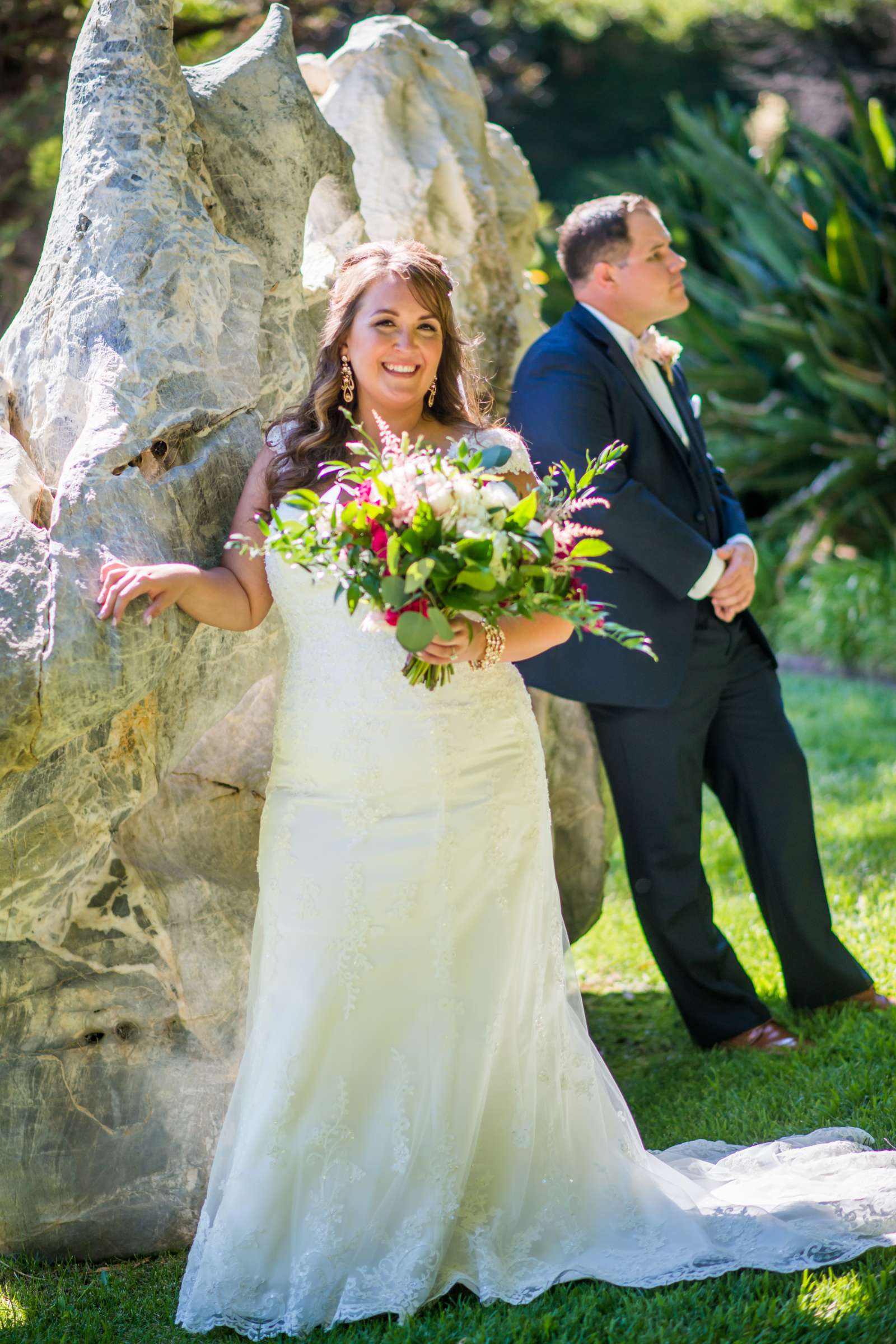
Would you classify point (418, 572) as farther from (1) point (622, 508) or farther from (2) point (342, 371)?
(1) point (622, 508)

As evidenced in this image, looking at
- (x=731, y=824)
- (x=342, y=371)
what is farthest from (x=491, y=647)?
(x=731, y=824)

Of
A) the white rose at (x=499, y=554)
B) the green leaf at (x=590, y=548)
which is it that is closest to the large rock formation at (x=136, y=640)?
the white rose at (x=499, y=554)

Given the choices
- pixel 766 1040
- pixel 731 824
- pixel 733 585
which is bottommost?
pixel 766 1040

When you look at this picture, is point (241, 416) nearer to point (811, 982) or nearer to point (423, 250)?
point (423, 250)

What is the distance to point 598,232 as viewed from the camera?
4625mm

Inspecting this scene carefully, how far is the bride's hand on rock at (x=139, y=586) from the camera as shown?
9.96 ft

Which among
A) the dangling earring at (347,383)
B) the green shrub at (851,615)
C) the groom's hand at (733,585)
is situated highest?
the dangling earring at (347,383)

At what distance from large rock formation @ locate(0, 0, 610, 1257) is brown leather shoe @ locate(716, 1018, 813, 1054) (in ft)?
5.84

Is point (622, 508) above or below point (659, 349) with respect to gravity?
below

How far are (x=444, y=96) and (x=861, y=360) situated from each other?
528cm

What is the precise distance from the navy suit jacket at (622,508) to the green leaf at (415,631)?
1.57 meters

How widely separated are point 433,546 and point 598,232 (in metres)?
2.24

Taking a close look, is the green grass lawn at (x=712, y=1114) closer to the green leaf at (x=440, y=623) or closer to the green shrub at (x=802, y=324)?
the green leaf at (x=440, y=623)

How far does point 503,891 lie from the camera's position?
10.9 ft
